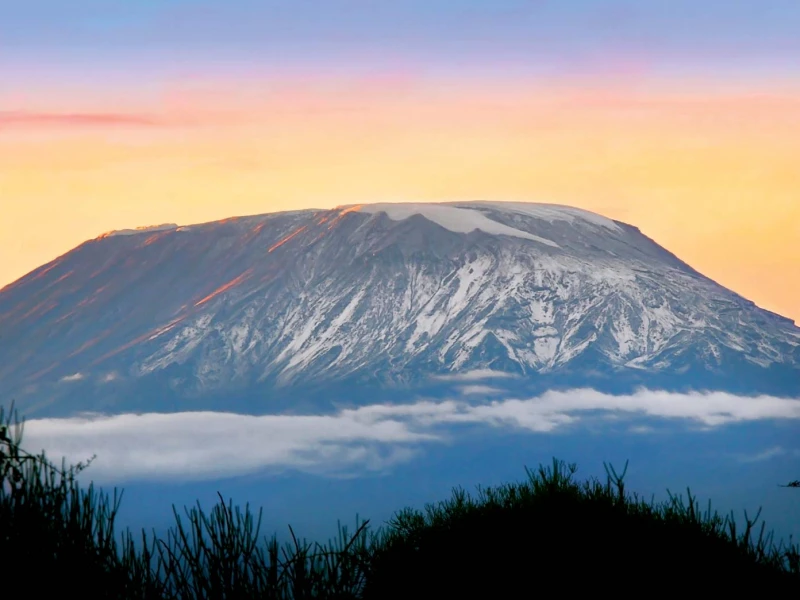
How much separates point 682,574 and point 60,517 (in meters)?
11.8

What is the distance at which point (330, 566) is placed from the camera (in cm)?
1623

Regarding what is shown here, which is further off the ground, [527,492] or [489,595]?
[527,492]

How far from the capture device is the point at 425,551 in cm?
2769

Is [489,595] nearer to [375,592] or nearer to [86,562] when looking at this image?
[375,592]

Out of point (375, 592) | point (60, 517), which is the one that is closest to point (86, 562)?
point (60, 517)

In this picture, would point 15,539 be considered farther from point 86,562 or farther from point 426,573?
point 426,573

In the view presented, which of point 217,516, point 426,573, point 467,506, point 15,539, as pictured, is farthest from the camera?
point 467,506

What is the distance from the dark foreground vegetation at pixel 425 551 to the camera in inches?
569

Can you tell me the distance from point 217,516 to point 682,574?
33.8 ft

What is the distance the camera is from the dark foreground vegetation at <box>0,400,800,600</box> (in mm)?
14461

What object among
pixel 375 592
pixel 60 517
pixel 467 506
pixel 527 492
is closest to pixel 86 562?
pixel 60 517

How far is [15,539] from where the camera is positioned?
14.2 meters

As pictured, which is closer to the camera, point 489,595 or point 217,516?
point 217,516

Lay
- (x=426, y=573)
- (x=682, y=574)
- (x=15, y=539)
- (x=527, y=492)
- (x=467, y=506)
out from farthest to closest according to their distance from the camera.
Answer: (x=467, y=506)
(x=527, y=492)
(x=426, y=573)
(x=682, y=574)
(x=15, y=539)
